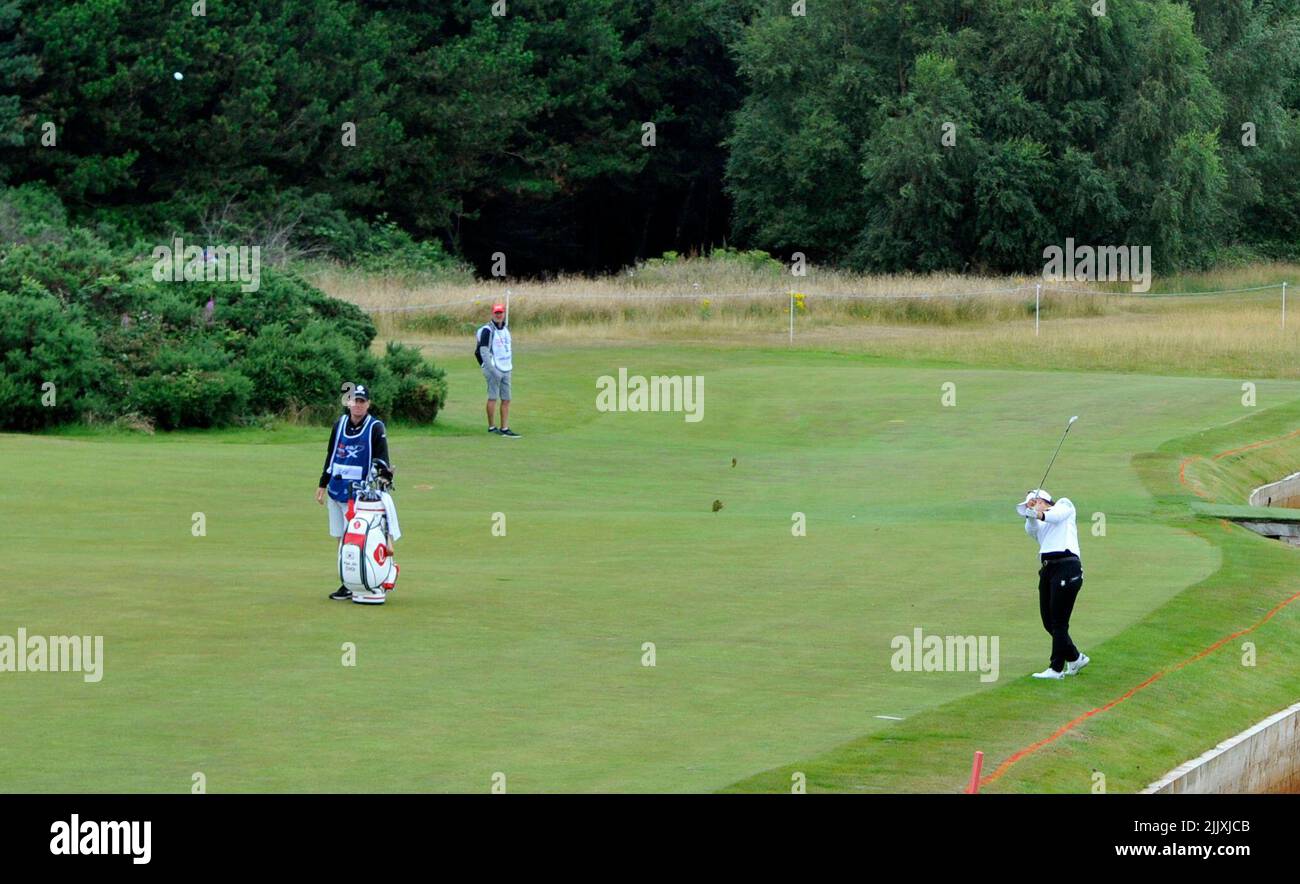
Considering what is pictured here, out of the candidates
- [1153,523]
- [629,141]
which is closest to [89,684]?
[1153,523]

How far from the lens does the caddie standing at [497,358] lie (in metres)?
34.6

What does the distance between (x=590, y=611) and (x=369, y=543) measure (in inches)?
84.2

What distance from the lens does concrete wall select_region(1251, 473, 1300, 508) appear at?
33438mm

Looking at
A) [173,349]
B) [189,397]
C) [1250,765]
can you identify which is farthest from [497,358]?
[1250,765]

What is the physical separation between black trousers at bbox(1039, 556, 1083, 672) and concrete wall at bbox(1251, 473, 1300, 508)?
18.5m

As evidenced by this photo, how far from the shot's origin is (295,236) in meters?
73.1

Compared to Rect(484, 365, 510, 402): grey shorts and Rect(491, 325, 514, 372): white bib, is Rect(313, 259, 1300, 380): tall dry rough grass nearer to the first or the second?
Rect(484, 365, 510, 402): grey shorts

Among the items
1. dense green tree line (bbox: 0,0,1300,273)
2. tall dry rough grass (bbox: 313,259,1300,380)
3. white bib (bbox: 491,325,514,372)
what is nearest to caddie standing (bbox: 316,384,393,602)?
white bib (bbox: 491,325,514,372)

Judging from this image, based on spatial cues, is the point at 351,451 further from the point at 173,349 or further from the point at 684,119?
the point at 684,119

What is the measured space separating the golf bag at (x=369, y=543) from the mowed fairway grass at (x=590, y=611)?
29 cm

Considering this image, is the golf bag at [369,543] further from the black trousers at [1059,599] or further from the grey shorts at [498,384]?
the grey shorts at [498,384]

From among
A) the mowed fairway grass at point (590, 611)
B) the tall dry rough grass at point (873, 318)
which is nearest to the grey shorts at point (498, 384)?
the mowed fairway grass at point (590, 611)

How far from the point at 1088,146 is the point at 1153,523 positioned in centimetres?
5495

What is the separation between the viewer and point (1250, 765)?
1534 cm
